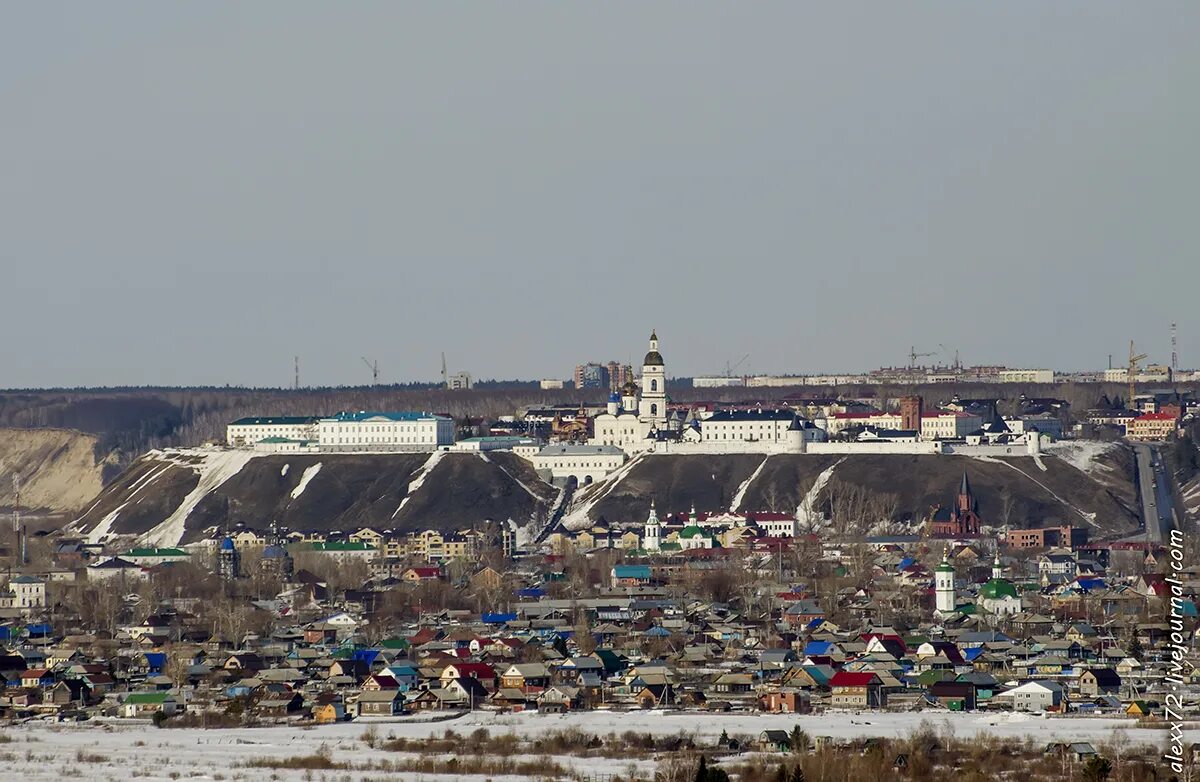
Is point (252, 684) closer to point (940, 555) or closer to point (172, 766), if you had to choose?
point (172, 766)

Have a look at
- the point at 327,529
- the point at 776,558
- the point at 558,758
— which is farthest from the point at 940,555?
the point at 558,758

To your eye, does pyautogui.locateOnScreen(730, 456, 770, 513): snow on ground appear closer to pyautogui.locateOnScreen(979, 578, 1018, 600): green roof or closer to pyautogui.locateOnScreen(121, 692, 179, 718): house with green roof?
pyautogui.locateOnScreen(979, 578, 1018, 600): green roof

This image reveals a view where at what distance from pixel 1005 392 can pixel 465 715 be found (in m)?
130

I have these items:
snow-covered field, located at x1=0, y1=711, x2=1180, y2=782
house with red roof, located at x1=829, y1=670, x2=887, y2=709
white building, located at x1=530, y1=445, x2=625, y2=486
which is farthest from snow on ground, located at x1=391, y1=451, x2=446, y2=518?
snow-covered field, located at x1=0, y1=711, x2=1180, y2=782

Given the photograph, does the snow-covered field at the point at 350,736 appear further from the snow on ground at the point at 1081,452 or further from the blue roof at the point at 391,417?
the blue roof at the point at 391,417

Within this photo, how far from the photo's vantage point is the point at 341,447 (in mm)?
135375

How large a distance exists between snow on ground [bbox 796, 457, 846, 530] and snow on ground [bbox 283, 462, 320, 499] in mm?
24052

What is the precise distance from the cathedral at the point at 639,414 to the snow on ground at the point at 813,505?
13029 millimetres

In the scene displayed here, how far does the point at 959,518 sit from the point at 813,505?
8835 millimetres

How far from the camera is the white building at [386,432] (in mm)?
136250

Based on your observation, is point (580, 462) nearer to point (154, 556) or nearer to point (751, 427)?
point (751, 427)

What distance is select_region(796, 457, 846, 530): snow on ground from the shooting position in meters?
114

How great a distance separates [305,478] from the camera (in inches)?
5079

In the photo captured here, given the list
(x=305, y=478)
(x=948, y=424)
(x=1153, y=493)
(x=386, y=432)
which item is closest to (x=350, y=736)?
(x=1153, y=493)
